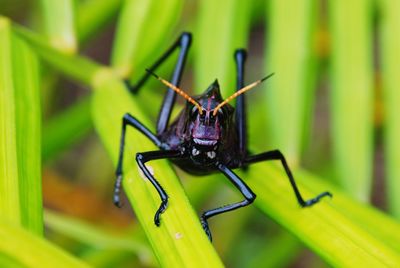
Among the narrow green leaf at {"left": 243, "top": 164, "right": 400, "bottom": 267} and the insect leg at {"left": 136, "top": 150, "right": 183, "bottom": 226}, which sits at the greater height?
the insect leg at {"left": 136, "top": 150, "right": 183, "bottom": 226}

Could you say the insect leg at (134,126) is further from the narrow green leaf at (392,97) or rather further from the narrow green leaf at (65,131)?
the narrow green leaf at (392,97)

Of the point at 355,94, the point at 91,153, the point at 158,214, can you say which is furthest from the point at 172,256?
the point at 91,153

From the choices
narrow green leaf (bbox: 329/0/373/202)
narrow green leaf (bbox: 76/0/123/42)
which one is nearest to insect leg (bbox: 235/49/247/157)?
narrow green leaf (bbox: 329/0/373/202)

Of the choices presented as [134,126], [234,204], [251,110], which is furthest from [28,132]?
[251,110]

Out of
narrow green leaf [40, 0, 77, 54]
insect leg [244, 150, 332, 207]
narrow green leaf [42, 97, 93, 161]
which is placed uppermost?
narrow green leaf [40, 0, 77, 54]

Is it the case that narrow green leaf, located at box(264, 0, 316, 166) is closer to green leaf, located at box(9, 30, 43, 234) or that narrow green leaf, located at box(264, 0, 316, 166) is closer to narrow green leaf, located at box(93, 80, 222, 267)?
narrow green leaf, located at box(93, 80, 222, 267)

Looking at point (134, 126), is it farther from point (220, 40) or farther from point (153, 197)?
point (220, 40)
